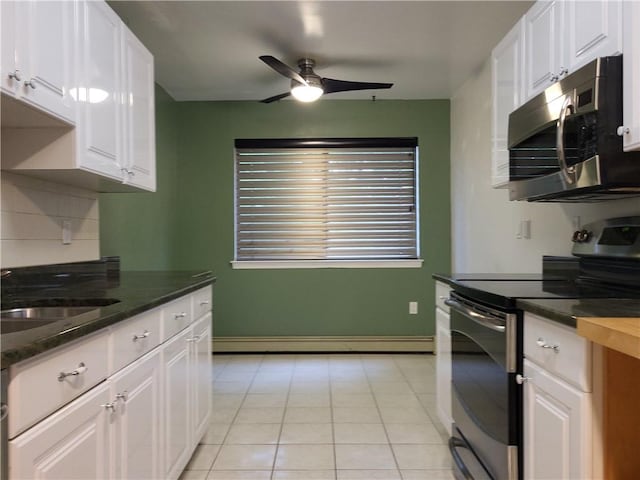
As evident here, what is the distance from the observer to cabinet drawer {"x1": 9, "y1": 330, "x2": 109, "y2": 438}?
0.83 meters

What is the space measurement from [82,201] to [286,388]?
6.18ft

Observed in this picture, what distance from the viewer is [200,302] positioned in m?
2.17

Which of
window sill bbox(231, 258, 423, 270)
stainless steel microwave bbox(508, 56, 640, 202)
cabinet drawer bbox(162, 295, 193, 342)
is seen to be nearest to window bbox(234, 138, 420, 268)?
window sill bbox(231, 258, 423, 270)

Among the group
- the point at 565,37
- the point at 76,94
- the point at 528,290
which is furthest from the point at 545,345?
the point at 76,94

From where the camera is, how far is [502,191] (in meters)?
3.01

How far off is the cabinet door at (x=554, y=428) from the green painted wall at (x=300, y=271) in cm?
277

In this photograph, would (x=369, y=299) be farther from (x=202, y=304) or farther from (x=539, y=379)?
(x=539, y=379)

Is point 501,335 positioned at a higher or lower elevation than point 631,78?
lower

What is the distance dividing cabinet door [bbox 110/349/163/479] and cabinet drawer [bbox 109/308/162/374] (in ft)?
0.10

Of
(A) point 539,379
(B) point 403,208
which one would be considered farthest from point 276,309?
(A) point 539,379

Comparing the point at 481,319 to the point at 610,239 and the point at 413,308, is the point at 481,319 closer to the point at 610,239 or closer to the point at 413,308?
the point at 610,239

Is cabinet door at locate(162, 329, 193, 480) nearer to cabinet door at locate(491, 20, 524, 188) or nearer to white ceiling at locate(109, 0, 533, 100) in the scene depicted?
cabinet door at locate(491, 20, 524, 188)

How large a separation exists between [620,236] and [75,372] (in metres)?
1.91

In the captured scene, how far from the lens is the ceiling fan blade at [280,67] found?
2.52 meters
